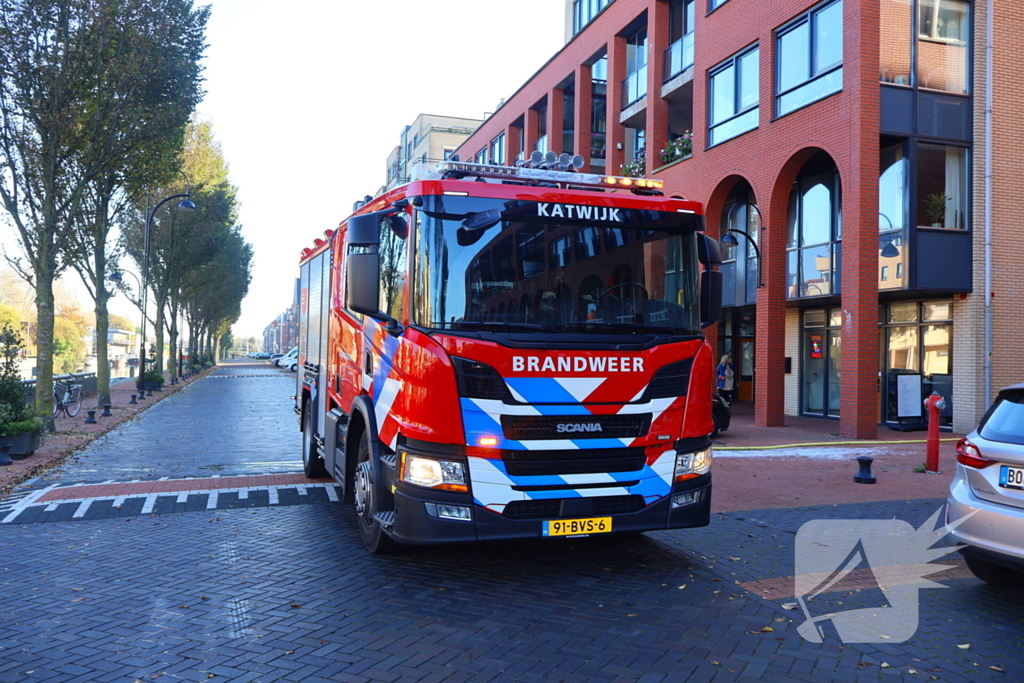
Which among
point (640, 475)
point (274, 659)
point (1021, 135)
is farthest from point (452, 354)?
point (1021, 135)

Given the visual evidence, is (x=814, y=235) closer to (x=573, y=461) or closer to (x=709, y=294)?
(x=709, y=294)

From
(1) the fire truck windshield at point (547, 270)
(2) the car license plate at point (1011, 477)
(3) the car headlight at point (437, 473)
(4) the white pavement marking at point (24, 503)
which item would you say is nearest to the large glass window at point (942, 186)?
(1) the fire truck windshield at point (547, 270)

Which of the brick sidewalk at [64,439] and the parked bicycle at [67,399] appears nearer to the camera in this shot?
the brick sidewalk at [64,439]

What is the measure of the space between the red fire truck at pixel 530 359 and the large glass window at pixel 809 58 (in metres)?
12.3

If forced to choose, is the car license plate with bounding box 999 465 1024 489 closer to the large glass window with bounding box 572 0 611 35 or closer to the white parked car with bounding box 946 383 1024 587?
the white parked car with bounding box 946 383 1024 587

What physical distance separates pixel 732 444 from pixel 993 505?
9.63 metres

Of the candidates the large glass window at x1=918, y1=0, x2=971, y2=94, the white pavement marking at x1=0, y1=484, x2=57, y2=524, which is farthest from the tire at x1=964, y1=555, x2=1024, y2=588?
the large glass window at x1=918, y1=0, x2=971, y2=94

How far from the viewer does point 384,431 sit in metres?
5.86

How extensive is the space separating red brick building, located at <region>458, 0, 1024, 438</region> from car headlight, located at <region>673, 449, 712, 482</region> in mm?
10879

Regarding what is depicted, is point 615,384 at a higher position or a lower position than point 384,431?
higher

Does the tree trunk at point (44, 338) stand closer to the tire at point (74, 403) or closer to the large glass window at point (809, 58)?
the tire at point (74, 403)

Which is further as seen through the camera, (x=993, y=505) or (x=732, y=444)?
(x=732, y=444)

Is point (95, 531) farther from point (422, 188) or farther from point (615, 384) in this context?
point (615, 384)

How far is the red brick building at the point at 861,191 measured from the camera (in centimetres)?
1569
